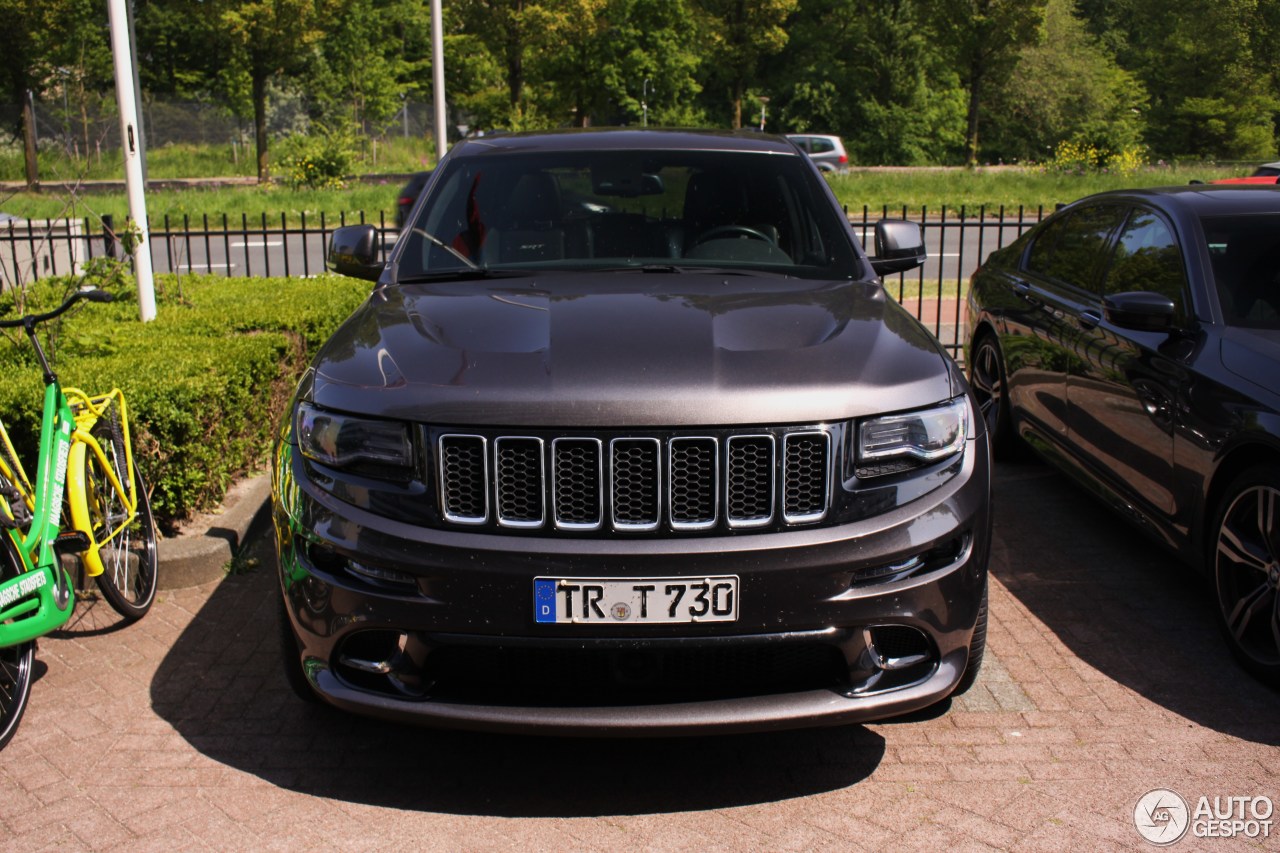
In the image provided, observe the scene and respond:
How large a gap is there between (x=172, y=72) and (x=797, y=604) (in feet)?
169

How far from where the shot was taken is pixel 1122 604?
5.09m

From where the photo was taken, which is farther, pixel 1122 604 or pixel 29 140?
pixel 29 140

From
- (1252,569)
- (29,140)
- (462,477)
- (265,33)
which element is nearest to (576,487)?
(462,477)

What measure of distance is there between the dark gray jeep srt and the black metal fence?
5199 mm

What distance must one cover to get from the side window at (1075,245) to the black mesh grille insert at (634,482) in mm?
3482

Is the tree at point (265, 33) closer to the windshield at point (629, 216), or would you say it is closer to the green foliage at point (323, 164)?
the green foliage at point (323, 164)

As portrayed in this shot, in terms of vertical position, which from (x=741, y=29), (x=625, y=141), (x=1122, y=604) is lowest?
(x=1122, y=604)

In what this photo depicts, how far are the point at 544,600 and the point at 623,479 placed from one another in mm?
362

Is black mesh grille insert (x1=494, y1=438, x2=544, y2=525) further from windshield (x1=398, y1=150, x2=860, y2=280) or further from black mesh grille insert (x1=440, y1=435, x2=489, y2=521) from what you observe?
windshield (x1=398, y1=150, x2=860, y2=280)

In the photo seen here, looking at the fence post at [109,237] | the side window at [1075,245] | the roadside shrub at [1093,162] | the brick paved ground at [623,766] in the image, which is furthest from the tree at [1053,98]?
the brick paved ground at [623,766]

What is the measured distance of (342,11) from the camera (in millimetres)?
35469

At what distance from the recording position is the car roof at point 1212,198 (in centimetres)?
539

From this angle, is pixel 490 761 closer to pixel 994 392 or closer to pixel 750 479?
pixel 750 479

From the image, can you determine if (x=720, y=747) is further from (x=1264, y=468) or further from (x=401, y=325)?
(x=1264, y=468)
